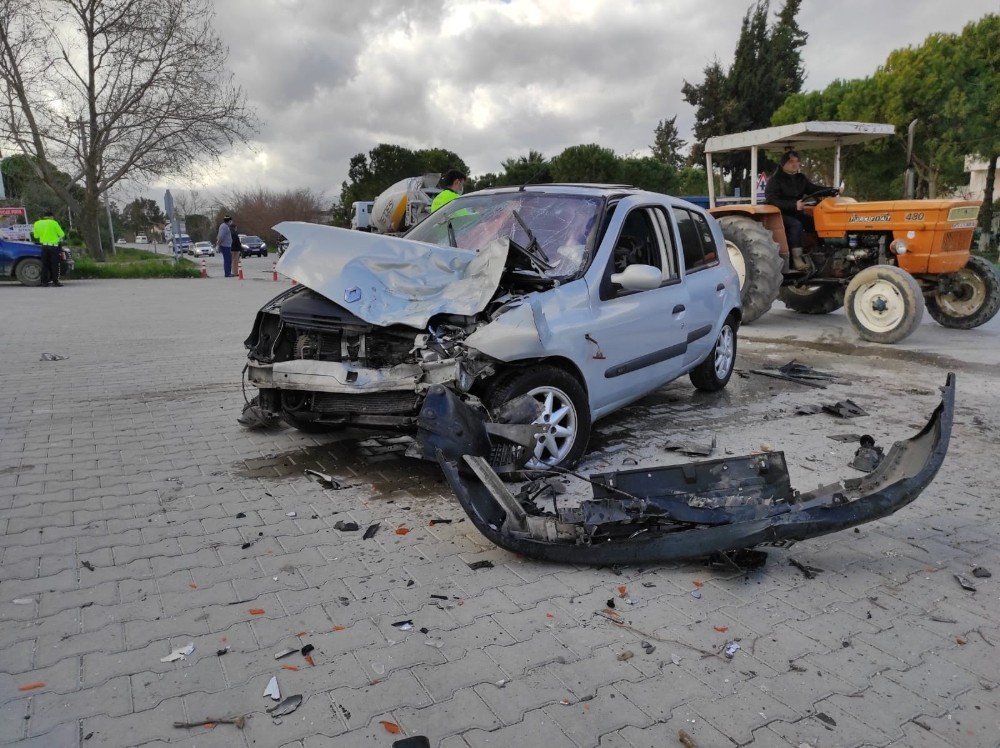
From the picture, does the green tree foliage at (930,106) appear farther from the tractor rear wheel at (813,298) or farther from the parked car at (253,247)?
the parked car at (253,247)

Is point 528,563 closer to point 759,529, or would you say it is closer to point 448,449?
point 448,449

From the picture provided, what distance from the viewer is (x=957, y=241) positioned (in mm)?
9836

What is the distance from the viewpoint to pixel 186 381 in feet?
25.3

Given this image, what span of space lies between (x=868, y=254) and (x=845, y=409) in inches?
197

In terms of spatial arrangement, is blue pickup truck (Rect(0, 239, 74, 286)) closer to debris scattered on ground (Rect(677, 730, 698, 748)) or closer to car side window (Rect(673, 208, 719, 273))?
car side window (Rect(673, 208, 719, 273))

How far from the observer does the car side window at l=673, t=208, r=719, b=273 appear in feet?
20.0

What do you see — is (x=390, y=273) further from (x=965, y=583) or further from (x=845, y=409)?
(x=845, y=409)

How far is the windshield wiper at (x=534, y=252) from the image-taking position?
4.90 m

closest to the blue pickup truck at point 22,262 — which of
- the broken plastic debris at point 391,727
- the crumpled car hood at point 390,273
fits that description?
the crumpled car hood at point 390,273

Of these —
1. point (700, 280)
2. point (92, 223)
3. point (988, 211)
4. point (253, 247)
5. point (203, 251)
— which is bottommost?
point (700, 280)

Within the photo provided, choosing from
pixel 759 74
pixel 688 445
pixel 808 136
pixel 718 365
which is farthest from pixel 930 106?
pixel 688 445

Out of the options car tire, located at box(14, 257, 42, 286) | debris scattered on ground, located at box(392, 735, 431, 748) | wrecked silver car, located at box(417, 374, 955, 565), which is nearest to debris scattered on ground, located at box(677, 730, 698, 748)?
debris scattered on ground, located at box(392, 735, 431, 748)

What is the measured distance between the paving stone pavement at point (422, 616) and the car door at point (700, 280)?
40.5 inches

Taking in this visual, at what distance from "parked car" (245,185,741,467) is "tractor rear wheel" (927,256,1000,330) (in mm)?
6725
